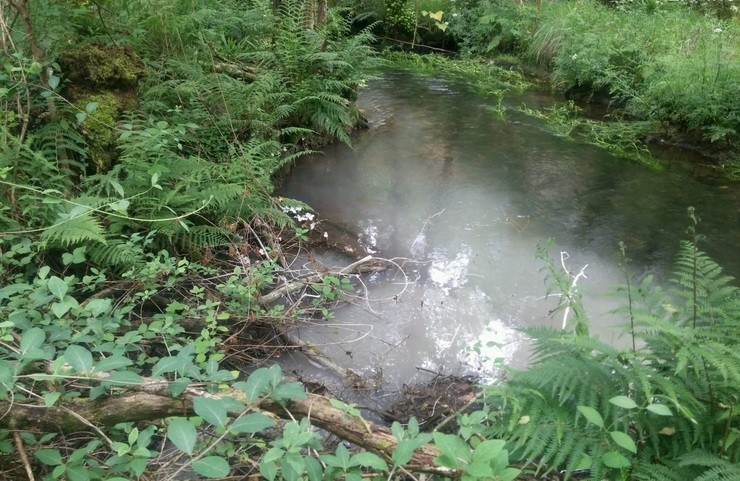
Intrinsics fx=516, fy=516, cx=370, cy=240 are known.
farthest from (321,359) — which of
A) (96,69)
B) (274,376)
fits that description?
(96,69)

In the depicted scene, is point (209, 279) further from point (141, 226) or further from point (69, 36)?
point (69, 36)

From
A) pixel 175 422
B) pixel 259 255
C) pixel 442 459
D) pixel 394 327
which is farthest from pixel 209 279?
pixel 442 459

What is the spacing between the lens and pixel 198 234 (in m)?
3.35

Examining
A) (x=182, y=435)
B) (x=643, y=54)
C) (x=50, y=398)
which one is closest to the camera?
(x=182, y=435)

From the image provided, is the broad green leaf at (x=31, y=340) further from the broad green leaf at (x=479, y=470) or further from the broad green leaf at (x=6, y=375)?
the broad green leaf at (x=479, y=470)

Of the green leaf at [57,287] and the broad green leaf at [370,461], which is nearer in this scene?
the broad green leaf at [370,461]

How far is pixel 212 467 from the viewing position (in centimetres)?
136

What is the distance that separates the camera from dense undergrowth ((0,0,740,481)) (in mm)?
1569

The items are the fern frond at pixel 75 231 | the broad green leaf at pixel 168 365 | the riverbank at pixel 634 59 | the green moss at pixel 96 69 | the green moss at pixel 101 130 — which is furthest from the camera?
the riverbank at pixel 634 59

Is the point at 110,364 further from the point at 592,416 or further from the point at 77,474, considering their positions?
the point at 592,416

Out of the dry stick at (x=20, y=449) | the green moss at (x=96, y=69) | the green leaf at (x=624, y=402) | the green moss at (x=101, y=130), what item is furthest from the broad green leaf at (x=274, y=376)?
the green moss at (x=96, y=69)

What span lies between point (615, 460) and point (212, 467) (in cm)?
121

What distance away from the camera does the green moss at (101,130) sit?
3504 millimetres

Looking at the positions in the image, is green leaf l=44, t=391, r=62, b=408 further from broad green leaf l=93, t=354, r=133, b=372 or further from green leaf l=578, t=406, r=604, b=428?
green leaf l=578, t=406, r=604, b=428
